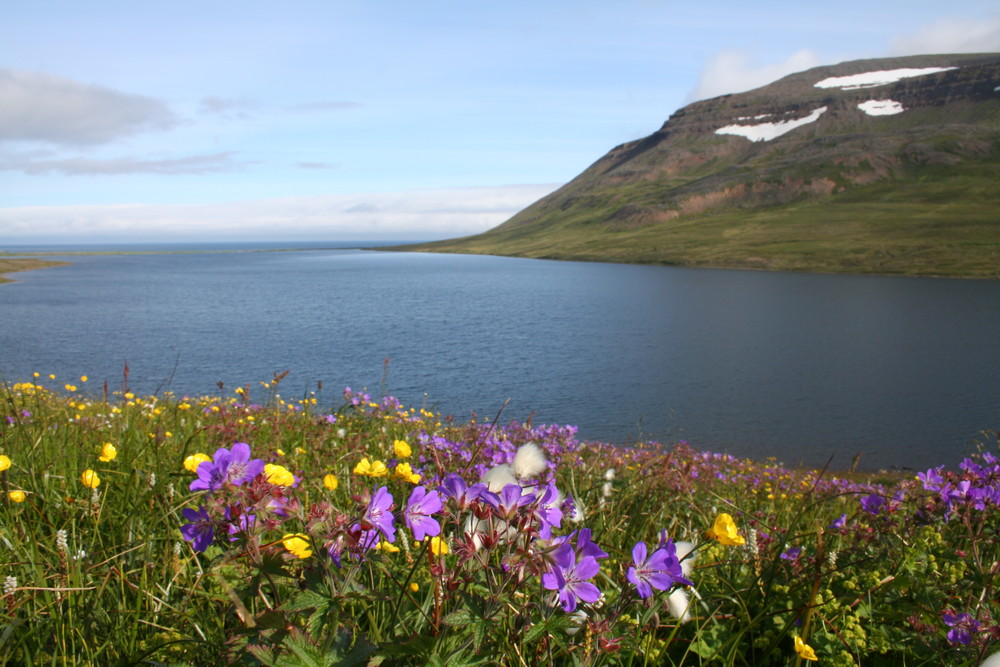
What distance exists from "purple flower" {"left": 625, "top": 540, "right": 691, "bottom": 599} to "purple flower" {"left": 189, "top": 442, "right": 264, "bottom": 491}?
0.92 meters

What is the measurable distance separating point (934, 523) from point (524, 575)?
7.72 feet

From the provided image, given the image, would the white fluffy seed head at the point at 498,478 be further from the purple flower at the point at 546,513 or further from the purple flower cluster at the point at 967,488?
the purple flower cluster at the point at 967,488

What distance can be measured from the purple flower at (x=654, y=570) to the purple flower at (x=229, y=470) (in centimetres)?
92

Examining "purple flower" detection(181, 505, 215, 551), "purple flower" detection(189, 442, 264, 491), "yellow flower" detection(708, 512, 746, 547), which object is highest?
"purple flower" detection(189, 442, 264, 491)

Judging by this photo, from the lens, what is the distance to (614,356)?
36.6 metres

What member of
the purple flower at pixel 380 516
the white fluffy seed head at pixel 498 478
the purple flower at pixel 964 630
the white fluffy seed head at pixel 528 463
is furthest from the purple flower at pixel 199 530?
the purple flower at pixel 964 630

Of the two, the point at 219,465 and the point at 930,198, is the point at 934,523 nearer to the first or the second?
the point at 219,465

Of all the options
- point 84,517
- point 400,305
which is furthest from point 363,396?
point 400,305

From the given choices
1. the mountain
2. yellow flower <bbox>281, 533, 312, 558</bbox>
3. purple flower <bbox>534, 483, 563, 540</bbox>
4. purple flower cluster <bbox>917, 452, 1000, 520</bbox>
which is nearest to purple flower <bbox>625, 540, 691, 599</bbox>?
purple flower <bbox>534, 483, 563, 540</bbox>

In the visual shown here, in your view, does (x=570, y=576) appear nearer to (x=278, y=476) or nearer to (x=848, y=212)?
(x=278, y=476)

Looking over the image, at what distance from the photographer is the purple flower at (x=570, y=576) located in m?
1.49

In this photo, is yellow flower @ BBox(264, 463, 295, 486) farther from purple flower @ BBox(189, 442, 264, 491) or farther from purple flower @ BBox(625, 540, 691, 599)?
purple flower @ BBox(625, 540, 691, 599)

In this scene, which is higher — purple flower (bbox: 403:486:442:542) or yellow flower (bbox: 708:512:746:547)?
purple flower (bbox: 403:486:442:542)

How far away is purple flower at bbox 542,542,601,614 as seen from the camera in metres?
1.49
